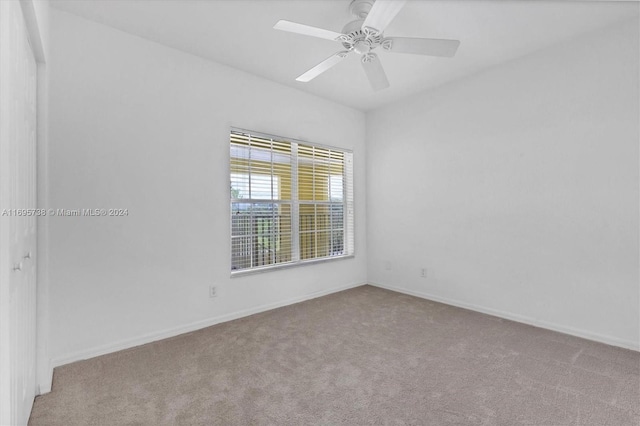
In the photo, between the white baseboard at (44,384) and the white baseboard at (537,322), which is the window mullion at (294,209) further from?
the white baseboard at (44,384)

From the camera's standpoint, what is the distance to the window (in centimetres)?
329

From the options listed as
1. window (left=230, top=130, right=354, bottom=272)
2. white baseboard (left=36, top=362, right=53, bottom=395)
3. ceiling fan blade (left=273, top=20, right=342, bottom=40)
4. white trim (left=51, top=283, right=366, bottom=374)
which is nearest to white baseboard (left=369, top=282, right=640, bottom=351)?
→ window (left=230, top=130, right=354, bottom=272)

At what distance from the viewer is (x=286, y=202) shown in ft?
12.2

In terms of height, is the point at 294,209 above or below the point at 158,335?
above

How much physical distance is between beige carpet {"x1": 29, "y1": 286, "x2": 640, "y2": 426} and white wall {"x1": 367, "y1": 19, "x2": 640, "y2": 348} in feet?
1.34

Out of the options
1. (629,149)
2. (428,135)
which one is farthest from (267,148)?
(629,149)

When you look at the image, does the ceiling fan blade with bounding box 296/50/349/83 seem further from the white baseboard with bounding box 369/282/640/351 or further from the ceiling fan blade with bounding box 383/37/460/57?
the white baseboard with bounding box 369/282/640/351

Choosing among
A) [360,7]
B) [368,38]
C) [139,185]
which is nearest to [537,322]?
[368,38]

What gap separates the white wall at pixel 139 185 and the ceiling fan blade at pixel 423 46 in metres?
1.75

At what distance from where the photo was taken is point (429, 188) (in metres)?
3.81

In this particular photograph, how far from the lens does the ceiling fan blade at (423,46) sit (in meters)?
2.02

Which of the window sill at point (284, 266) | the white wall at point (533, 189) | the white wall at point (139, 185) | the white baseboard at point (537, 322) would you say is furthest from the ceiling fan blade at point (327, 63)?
the white baseboard at point (537, 322)

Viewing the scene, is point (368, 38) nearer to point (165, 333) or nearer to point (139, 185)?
point (139, 185)

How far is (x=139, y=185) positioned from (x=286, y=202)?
1.60m
